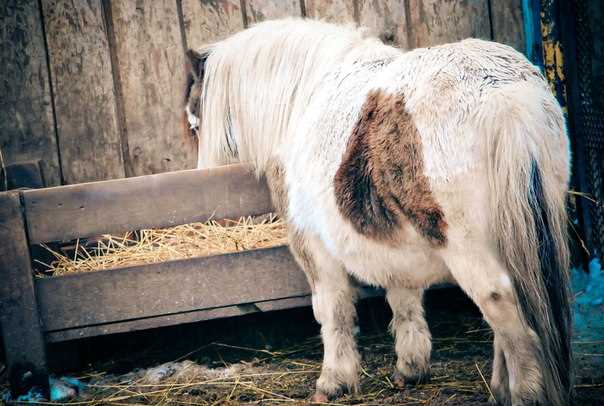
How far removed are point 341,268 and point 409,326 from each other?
0.52 m

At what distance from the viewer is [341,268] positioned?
308 cm

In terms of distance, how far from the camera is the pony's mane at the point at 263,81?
3.21 meters

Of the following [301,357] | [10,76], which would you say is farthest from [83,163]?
[301,357]

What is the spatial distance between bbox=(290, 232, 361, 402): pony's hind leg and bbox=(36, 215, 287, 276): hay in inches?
23.3

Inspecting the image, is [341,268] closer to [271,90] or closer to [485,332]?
[271,90]

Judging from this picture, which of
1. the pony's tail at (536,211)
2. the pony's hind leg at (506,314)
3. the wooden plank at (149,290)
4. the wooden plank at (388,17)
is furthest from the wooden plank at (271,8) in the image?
the pony's hind leg at (506,314)

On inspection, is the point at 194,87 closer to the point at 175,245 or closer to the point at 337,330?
the point at 175,245

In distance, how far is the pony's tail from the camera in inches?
86.7

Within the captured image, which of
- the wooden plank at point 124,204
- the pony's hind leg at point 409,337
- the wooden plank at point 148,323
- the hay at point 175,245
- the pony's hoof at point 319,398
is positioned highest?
the wooden plank at point 124,204

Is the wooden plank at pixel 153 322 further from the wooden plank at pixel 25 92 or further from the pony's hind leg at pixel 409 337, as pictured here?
the wooden plank at pixel 25 92

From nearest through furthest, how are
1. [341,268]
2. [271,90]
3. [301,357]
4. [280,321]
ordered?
1. [341,268]
2. [271,90]
3. [301,357]
4. [280,321]

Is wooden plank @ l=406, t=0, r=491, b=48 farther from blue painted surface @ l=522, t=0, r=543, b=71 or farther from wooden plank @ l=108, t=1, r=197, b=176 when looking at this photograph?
wooden plank @ l=108, t=1, r=197, b=176

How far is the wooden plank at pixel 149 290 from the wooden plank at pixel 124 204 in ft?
0.76

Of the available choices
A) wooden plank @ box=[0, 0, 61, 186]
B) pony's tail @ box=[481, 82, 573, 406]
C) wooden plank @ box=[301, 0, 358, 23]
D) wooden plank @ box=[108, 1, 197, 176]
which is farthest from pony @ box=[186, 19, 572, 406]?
wooden plank @ box=[0, 0, 61, 186]
